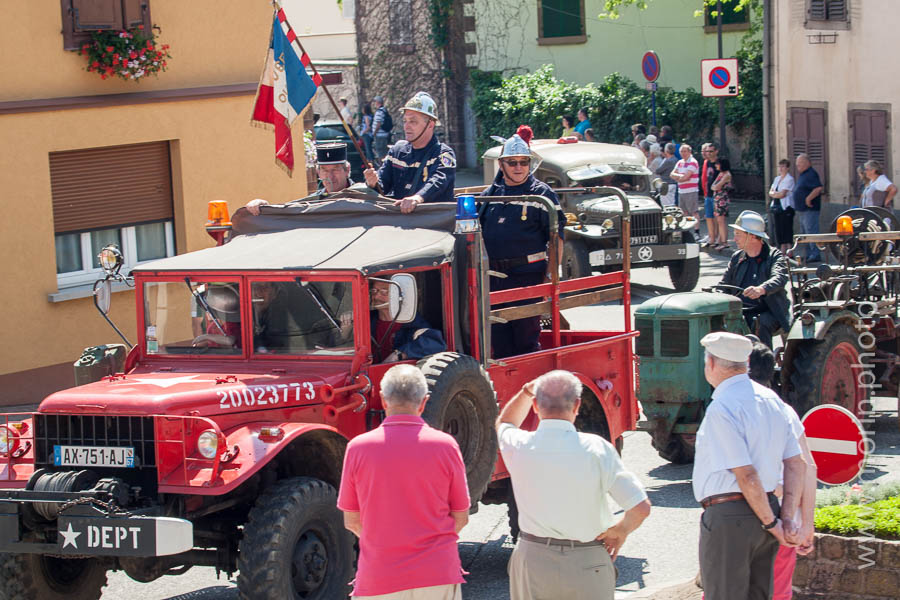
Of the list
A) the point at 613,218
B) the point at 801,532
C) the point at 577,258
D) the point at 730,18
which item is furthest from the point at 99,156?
the point at 730,18

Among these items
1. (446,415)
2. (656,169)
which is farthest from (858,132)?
(446,415)

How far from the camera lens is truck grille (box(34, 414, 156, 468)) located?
20.8 feet

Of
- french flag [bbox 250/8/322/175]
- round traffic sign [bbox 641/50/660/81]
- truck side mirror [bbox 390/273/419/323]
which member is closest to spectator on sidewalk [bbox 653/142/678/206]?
round traffic sign [bbox 641/50/660/81]

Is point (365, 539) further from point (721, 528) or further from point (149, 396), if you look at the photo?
point (149, 396)

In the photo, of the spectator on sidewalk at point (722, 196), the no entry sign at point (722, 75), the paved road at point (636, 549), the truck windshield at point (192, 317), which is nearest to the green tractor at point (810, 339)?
the paved road at point (636, 549)

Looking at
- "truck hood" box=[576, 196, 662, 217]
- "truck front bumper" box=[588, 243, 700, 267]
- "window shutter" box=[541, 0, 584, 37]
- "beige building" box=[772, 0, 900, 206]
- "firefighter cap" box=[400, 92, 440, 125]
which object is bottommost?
"truck front bumper" box=[588, 243, 700, 267]

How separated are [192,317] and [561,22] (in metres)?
27.1

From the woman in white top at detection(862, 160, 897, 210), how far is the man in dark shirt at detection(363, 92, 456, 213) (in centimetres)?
1174

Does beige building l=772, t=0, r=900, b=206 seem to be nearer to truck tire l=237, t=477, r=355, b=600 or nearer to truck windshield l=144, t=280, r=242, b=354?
truck windshield l=144, t=280, r=242, b=354

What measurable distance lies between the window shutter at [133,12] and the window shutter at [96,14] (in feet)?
0.21

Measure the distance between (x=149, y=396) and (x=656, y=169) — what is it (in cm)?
1859

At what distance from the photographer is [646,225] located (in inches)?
720

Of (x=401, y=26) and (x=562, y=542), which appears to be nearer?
(x=562, y=542)

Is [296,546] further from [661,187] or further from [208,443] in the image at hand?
[661,187]
